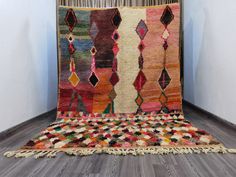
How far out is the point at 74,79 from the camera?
2.22m

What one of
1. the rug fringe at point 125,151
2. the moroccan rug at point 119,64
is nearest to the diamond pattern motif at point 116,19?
the moroccan rug at point 119,64

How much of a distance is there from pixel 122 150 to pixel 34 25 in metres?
1.63

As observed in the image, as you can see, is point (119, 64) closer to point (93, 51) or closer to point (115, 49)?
point (115, 49)

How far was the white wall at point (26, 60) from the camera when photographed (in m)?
1.71

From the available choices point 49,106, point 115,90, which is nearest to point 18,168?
point 115,90

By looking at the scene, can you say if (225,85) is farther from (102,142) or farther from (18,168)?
(18,168)

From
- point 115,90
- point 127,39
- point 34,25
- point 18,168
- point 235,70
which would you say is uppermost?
point 34,25

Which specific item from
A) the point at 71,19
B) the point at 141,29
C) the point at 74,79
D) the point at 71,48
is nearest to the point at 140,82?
the point at 141,29

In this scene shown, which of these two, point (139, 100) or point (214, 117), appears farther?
point (139, 100)

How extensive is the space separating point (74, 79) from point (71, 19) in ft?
2.07

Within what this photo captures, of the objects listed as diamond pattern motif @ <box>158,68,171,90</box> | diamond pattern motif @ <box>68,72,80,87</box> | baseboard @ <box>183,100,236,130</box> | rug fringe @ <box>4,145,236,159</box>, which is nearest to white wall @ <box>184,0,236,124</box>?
baseboard @ <box>183,100,236,130</box>

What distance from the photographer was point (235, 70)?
Answer: 165 cm

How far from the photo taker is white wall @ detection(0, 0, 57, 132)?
1705mm

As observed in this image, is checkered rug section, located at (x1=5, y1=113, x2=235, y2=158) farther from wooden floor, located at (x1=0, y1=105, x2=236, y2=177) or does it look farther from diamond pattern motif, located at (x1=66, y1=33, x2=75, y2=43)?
diamond pattern motif, located at (x1=66, y1=33, x2=75, y2=43)
